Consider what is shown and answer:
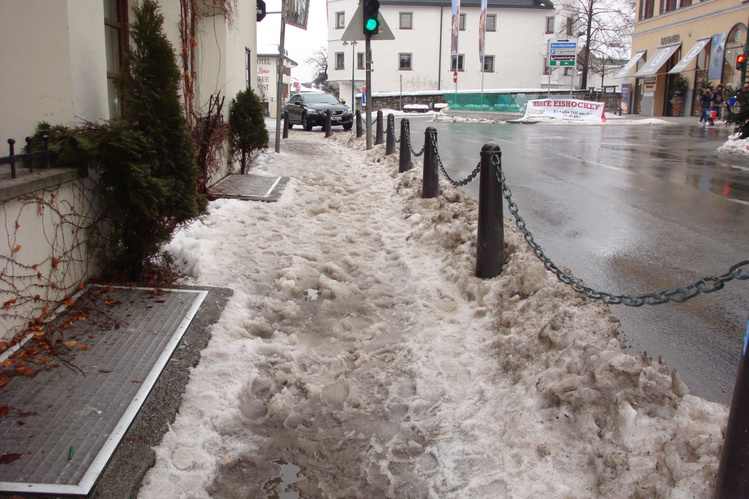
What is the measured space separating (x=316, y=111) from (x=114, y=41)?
71.8ft

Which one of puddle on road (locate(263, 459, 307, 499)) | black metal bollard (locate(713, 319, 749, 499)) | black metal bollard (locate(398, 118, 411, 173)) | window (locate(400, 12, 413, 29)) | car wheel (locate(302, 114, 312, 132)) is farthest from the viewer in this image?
window (locate(400, 12, 413, 29))

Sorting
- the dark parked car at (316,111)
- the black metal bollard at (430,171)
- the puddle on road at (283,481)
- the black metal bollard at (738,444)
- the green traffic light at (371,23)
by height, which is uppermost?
the green traffic light at (371,23)

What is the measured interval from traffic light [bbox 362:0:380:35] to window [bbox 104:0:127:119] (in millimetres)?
8802

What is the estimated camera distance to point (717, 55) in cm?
3328

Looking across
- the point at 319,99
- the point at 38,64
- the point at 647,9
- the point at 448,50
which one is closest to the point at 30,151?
the point at 38,64

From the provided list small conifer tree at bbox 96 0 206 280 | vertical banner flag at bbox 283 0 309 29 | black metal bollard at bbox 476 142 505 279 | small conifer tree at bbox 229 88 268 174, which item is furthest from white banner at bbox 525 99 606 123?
small conifer tree at bbox 96 0 206 280

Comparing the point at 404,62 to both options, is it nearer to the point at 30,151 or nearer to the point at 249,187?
the point at 249,187

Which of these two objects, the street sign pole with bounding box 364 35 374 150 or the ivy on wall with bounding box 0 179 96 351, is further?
the street sign pole with bounding box 364 35 374 150

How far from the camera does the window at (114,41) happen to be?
548cm

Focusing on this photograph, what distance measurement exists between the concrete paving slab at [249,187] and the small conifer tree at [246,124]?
0.52 metres

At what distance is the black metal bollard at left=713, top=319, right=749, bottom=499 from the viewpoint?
193cm

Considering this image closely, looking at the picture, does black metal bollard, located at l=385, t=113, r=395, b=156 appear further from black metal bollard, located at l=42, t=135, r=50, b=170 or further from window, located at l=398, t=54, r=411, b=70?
window, located at l=398, t=54, r=411, b=70

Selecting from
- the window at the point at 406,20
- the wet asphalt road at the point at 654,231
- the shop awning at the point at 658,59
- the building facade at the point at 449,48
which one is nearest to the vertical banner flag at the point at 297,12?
the wet asphalt road at the point at 654,231

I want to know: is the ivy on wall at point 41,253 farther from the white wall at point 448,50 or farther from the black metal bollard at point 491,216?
the white wall at point 448,50
